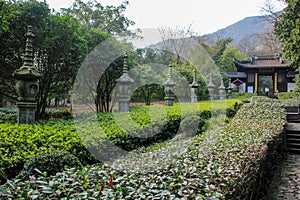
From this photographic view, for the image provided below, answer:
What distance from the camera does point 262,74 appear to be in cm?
2997

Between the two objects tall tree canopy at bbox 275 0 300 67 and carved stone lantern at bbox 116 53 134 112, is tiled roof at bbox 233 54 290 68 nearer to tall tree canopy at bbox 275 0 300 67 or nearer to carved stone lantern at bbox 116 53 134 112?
tall tree canopy at bbox 275 0 300 67

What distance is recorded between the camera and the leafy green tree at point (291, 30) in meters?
10.5

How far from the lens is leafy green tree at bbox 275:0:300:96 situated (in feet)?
34.4

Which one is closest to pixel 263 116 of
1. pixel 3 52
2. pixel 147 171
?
pixel 147 171

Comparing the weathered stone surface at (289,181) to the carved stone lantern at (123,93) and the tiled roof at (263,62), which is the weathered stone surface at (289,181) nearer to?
the carved stone lantern at (123,93)

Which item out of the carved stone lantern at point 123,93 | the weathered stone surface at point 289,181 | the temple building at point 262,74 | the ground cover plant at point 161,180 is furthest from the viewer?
the temple building at point 262,74

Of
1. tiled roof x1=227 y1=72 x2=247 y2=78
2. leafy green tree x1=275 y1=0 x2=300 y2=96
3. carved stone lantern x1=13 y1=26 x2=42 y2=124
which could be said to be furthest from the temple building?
carved stone lantern x1=13 y1=26 x2=42 y2=124

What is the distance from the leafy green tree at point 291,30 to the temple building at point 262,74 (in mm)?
16824

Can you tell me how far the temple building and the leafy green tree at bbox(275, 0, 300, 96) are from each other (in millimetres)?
16824

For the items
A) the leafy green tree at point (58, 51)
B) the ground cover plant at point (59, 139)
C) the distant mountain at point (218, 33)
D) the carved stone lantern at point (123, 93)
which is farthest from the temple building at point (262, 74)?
the ground cover plant at point (59, 139)

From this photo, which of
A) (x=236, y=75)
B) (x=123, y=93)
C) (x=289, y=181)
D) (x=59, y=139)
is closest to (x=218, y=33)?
(x=236, y=75)

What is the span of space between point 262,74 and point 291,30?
20.0 meters

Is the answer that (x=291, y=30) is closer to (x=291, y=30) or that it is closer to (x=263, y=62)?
(x=291, y=30)

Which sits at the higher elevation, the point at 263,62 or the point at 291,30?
the point at 263,62
